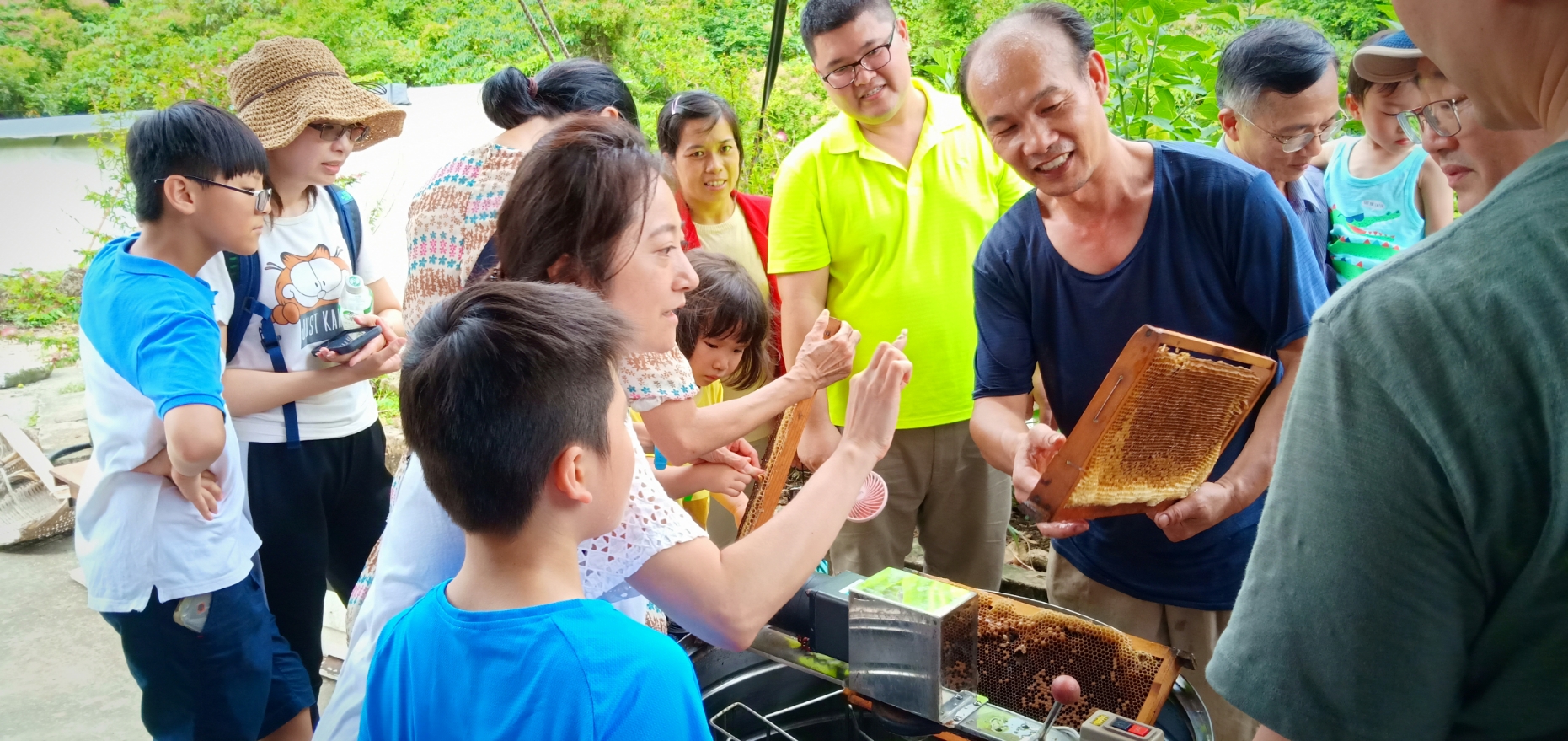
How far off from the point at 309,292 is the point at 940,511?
2.17 metres

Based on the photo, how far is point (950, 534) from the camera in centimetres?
340

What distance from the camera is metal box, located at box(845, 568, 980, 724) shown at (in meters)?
1.63

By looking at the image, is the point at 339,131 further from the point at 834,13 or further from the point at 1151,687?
the point at 1151,687

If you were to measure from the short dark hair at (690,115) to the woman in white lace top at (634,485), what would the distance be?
6.15ft

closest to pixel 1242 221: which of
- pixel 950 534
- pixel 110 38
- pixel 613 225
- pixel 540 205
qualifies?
pixel 613 225

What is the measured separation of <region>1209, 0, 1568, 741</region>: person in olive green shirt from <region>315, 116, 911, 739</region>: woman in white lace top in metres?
0.86

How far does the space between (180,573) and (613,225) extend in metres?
1.52

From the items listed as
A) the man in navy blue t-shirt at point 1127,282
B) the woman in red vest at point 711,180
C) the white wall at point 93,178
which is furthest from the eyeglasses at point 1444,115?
the white wall at point 93,178

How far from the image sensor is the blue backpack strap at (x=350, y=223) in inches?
120

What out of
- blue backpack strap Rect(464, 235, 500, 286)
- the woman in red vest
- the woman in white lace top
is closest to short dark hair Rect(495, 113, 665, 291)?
the woman in white lace top

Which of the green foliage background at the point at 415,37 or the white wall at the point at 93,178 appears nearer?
the white wall at the point at 93,178

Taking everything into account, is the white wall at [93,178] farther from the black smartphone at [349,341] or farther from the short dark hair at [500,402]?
the short dark hair at [500,402]

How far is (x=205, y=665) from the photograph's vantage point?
2.42m

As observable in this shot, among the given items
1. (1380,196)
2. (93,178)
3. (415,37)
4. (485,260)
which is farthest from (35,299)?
(1380,196)
